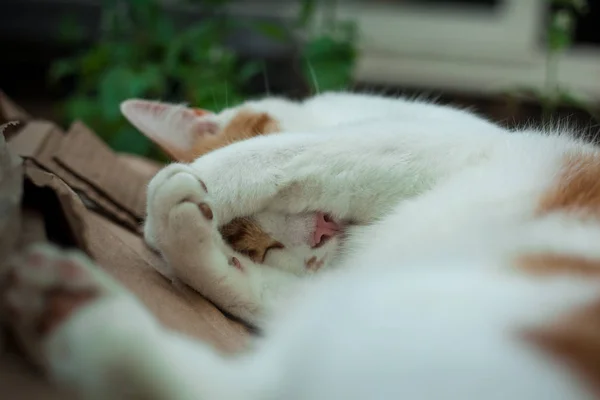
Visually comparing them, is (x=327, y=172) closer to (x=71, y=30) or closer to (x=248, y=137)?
(x=248, y=137)


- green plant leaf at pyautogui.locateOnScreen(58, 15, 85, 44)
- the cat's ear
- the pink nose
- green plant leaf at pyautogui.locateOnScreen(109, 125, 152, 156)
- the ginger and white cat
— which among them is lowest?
green plant leaf at pyautogui.locateOnScreen(109, 125, 152, 156)

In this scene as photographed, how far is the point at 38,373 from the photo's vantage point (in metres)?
0.56

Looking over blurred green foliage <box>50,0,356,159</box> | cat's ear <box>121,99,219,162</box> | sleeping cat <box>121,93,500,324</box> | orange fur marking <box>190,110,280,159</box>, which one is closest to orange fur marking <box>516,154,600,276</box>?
sleeping cat <box>121,93,500,324</box>

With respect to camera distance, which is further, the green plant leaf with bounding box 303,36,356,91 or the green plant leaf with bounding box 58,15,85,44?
the green plant leaf with bounding box 58,15,85,44

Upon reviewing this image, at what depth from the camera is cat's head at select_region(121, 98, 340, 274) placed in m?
1.03

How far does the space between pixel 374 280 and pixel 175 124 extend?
713 millimetres

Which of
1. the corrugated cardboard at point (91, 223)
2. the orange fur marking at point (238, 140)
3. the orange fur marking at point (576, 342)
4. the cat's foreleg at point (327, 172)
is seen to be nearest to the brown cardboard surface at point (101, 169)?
the corrugated cardboard at point (91, 223)

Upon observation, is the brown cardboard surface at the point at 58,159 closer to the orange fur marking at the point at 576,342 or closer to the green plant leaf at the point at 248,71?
the orange fur marking at the point at 576,342

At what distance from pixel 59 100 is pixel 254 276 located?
2.02 metres

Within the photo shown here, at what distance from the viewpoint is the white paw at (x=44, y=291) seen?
57cm

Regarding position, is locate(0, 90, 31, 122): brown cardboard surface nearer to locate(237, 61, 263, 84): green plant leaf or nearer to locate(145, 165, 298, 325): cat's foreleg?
locate(145, 165, 298, 325): cat's foreleg

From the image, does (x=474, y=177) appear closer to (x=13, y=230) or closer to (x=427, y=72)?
(x=13, y=230)

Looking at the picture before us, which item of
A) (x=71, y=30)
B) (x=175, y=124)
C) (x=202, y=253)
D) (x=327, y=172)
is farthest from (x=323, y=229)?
(x=71, y=30)

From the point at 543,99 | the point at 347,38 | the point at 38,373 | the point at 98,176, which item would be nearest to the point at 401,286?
the point at 38,373
